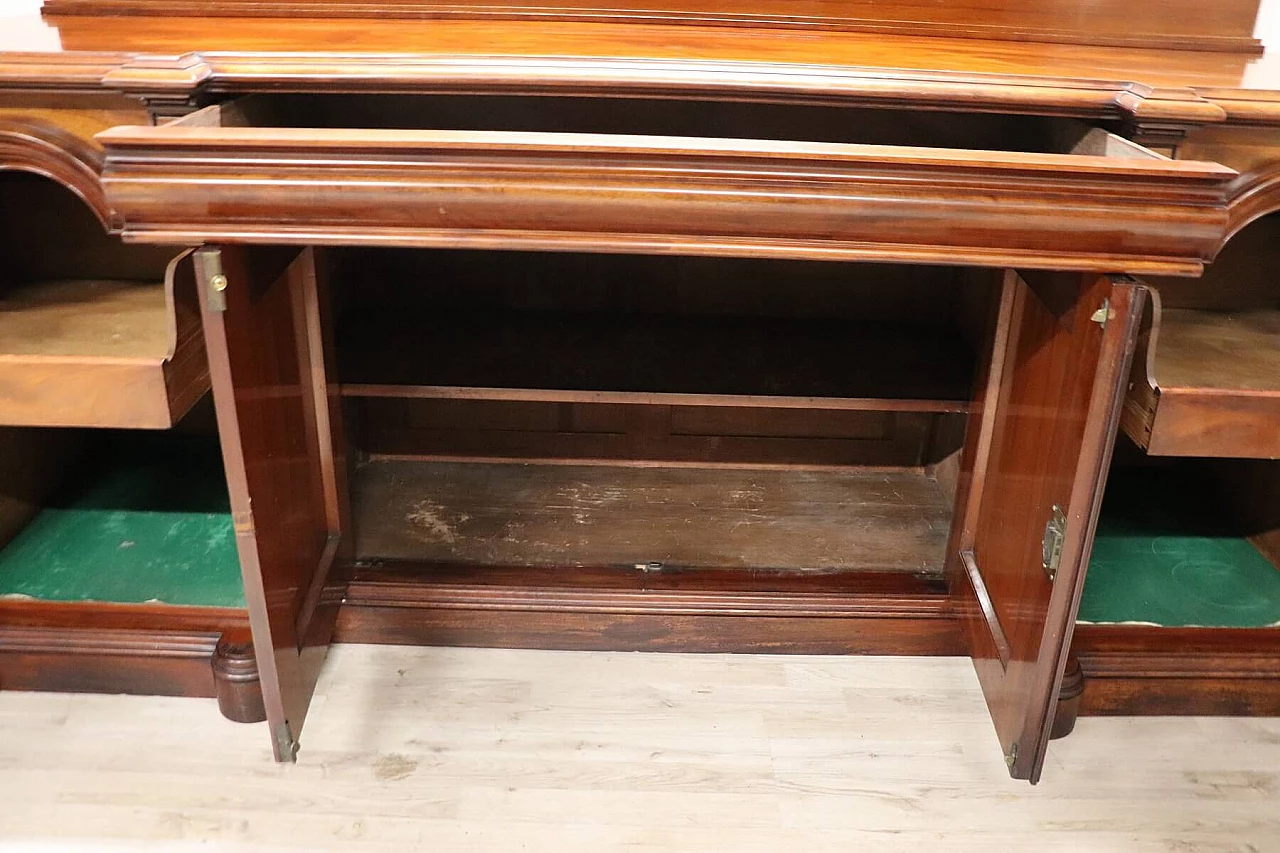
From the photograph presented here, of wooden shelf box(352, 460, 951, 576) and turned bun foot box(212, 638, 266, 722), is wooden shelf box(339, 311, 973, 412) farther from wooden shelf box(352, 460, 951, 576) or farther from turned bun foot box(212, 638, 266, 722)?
turned bun foot box(212, 638, 266, 722)

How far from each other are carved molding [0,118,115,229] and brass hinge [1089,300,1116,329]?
1.02m

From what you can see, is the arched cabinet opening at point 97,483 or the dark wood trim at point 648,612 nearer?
the arched cabinet opening at point 97,483

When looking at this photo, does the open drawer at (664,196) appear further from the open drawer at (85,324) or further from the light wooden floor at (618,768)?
the light wooden floor at (618,768)

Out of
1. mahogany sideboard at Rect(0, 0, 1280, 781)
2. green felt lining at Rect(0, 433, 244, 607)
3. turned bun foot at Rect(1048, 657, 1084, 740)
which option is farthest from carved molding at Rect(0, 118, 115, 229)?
turned bun foot at Rect(1048, 657, 1084, 740)

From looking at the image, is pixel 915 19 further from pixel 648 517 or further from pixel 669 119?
pixel 648 517

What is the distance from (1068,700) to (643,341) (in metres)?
0.79

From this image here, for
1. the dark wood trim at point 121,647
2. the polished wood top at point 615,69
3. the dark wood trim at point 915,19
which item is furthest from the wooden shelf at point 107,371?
the dark wood trim at point 915,19

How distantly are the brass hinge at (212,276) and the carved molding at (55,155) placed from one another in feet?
0.80

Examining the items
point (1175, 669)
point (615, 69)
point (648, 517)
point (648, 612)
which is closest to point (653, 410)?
point (648, 517)

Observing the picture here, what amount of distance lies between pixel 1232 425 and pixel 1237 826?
0.51 metres

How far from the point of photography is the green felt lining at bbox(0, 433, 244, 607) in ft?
4.58

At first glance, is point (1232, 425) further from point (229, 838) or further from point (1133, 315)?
point (229, 838)

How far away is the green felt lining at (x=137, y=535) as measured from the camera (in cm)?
140

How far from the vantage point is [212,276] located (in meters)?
0.92
